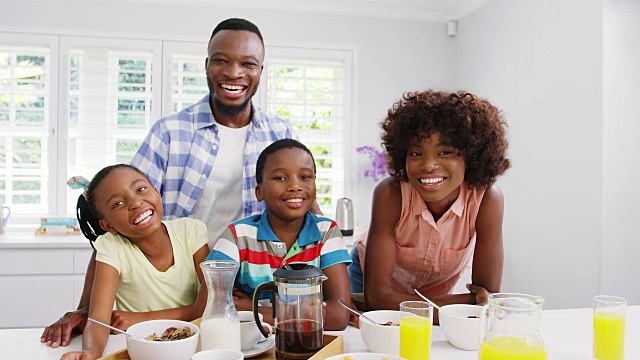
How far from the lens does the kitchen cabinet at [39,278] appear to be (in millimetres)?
3336

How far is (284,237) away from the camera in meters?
1.61

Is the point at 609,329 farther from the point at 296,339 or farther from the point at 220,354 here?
the point at 220,354

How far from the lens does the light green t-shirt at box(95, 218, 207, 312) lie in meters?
1.54

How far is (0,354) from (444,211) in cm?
129

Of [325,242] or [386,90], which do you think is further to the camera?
[386,90]

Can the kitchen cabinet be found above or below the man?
below

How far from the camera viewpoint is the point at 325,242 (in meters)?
1.58

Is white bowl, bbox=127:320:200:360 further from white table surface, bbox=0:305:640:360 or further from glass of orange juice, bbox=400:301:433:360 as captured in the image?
glass of orange juice, bbox=400:301:433:360

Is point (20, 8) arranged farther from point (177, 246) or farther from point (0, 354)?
point (0, 354)

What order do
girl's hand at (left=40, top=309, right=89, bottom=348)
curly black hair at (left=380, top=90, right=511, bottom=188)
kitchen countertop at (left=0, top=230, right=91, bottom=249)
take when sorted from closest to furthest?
1. girl's hand at (left=40, top=309, right=89, bottom=348)
2. curly black hair at (left=380, top=90, right=511, bottom=188)
3. kitchen countertop at (left=0, top=230, right=91, bottom=249)

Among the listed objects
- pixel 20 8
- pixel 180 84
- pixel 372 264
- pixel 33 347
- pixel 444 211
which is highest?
pixel 20 8

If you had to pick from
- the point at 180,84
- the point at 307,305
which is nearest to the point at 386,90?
the point at 180,84

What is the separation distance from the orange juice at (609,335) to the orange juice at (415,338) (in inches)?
15.5

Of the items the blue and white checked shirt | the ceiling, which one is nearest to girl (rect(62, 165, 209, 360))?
the blue and white checked shirt
